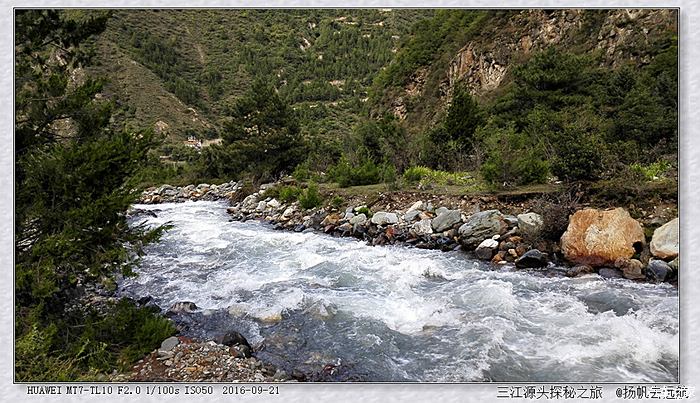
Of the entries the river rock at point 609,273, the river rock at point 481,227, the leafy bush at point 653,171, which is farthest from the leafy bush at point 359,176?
the river rock at point 609,273

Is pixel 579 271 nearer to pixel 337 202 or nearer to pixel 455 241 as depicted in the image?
pixel 455 241

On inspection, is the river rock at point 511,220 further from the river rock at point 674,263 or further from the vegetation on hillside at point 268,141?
the river rock at point 674,263

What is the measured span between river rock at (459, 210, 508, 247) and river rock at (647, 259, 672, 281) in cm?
284

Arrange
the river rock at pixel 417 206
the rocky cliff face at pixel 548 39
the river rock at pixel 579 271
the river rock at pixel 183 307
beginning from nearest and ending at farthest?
the river rock at pixel 183 307 → the river rock at pixel 579 271 → the river rock at pixel 417 206 → the rocky cliff face at pixel 548 39

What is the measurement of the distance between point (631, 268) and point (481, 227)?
118 inches

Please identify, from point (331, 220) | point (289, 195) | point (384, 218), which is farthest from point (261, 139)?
point (384, 218)

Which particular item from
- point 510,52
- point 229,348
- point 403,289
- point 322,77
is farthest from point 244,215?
point 322,77

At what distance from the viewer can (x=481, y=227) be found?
934 centimetres

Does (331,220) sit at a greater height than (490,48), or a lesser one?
lesser

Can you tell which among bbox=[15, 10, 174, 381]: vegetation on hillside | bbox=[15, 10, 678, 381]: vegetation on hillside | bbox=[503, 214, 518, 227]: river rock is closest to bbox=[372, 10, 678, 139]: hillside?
bbox=[15, 10, 678, 381]: vegetation on hillside

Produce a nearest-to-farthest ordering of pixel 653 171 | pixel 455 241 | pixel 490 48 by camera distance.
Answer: pixel 653 171 → pixel 455 241 → pixel 490 48

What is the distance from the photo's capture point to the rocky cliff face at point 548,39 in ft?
64.2

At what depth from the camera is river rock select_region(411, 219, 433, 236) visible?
10.1 m

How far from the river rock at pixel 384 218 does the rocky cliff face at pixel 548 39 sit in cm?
1475
